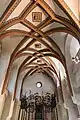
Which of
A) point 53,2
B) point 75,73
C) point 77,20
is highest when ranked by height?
point 53,2

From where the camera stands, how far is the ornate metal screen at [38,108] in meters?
11.4

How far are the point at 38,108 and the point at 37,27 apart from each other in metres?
5.02

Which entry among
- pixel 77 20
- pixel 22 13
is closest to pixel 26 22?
pixel 22 13

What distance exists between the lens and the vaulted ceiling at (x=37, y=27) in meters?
7.21

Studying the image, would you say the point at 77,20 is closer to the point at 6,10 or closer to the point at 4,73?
the point at 6,10

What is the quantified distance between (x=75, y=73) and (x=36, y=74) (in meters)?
5.32

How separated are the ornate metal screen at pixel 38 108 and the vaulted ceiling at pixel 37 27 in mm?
2176

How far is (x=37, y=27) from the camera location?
841 centimetres

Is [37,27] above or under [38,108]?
above

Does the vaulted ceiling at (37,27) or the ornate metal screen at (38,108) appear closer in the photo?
the vaulted ceiling at (37,27)

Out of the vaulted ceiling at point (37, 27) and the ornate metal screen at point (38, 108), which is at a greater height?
the vaulted ceiling at point (37, 27)

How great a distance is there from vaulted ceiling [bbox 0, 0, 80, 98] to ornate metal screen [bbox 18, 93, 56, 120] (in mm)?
2176

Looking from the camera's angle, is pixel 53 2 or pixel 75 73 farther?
pixel 75 73

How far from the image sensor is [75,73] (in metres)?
8.38
